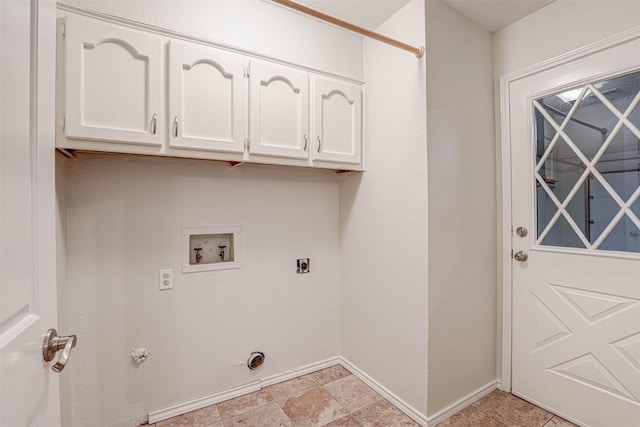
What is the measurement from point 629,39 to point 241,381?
3033mm

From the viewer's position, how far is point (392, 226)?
2.03 meters

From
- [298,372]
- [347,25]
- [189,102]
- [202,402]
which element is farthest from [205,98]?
[298,372]

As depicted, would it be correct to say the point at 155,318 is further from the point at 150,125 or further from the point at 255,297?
the point at 150,125

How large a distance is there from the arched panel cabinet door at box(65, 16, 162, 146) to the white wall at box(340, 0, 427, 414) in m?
1.38

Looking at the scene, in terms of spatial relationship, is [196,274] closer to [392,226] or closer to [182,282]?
[182,282]

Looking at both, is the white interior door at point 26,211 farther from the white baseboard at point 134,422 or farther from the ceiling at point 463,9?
the ceiling at point 463,9

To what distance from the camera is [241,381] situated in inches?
82.8

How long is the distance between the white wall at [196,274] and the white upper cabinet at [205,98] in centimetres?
18

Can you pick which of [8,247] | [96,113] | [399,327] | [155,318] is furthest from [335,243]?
[8,247]

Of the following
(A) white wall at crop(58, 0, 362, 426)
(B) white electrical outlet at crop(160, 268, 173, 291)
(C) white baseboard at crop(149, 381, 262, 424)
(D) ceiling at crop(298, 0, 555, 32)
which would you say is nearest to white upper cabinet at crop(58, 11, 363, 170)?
(A) white wall at crop(58, 0, 362, 426)

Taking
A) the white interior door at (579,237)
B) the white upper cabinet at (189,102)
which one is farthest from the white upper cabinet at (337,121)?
the white interior door at (579,237)

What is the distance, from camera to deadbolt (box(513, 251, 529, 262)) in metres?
2.00

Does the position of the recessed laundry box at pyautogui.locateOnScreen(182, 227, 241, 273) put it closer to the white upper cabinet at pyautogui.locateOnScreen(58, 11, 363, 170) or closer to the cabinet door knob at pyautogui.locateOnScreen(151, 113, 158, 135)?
the white upper cabinet at pyautogui.locateOnScreen(58, 11, 363, 170)

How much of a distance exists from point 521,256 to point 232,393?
216 cm
